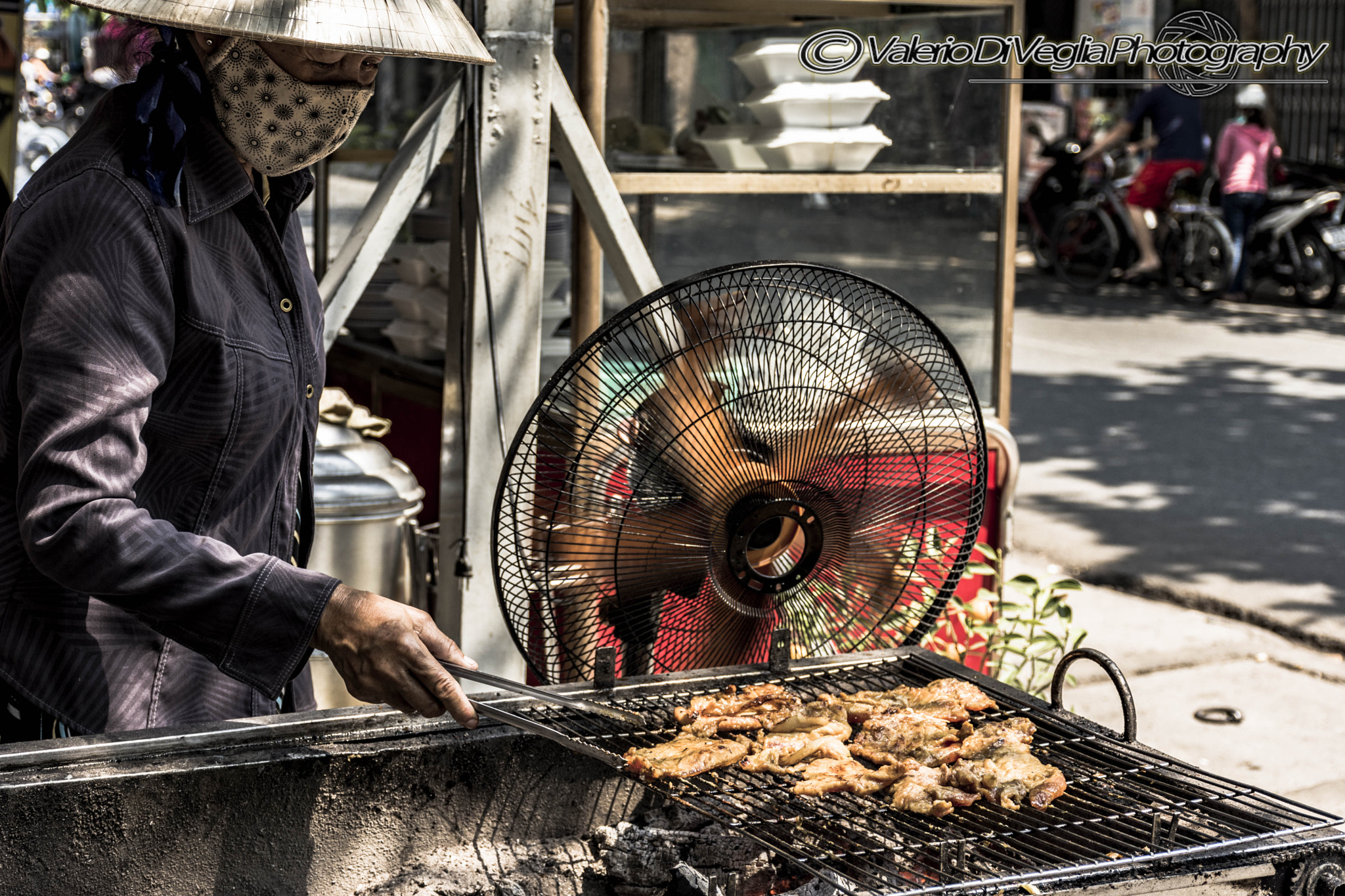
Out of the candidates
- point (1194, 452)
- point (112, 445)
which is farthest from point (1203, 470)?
point (112, 445)

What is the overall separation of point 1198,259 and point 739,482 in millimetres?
12114

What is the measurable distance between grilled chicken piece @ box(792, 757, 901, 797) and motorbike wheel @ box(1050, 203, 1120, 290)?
12.8m

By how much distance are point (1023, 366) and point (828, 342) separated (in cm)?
853

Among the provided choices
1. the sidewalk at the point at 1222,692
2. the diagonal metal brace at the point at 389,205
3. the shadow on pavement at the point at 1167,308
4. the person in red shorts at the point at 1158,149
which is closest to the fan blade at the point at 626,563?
the diagonal metal brace at the point at 389,205

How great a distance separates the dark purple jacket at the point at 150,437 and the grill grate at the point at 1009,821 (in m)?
0.51

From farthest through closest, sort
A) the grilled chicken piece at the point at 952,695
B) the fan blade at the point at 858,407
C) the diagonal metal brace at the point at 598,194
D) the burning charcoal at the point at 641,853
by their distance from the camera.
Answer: the diagonal metal brace at the point at 598,194
the fan blade at the point at 858,407
the grilled chicken piece at the point at 952,695
the burning charcoal at the point at 641,853

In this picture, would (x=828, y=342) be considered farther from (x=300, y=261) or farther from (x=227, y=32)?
(x=227, y=32)

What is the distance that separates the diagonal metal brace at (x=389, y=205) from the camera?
3072 mm

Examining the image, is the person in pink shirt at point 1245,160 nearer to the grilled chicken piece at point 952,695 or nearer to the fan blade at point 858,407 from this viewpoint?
the fan blade at point 858,407

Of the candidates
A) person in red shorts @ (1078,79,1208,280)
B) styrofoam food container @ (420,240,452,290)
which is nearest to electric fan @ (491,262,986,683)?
styrofoam food container @ (420,240,452,290)

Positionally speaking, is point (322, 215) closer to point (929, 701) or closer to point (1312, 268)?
point (929, 701)

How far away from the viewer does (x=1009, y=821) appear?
1.91m

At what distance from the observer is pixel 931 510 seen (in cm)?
254

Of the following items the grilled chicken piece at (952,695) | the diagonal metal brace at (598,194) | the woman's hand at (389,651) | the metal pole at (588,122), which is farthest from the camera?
the metal pole at (588,122)
